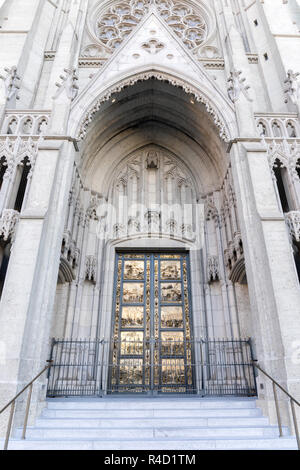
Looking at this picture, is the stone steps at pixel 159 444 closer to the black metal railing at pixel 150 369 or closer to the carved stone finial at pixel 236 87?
the black metal railing at pixel 150 369

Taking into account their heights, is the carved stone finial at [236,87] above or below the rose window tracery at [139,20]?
below

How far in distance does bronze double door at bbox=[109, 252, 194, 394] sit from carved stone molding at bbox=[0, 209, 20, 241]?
157 inches

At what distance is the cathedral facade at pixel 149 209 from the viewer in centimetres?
665

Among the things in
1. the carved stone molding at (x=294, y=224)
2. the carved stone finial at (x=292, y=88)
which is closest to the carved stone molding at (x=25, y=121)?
the carved stone molding at (x=294, y=224)

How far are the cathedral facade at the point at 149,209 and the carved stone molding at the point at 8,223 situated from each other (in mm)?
28

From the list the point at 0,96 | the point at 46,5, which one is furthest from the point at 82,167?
the point at 46,5

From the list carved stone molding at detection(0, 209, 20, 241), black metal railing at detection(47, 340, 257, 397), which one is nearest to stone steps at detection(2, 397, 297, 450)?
black metal railing at detection(47, 340, 257, 397)

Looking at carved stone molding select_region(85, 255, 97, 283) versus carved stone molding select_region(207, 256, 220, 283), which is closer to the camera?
carved stone molding select_region(85, 255, 97, 283)

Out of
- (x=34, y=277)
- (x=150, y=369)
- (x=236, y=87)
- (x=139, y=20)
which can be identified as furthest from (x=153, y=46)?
(x=150, y=369)

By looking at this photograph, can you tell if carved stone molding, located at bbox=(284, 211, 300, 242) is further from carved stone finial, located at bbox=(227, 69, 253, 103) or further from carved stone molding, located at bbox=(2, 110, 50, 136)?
carved stone molding, located at bbox=(2, 110, 50, 136)

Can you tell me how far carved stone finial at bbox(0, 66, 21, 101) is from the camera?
1005 centimetres

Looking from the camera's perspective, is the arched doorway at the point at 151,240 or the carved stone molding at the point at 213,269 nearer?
the arched doorway at the point at 151,240

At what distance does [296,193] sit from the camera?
327 inches

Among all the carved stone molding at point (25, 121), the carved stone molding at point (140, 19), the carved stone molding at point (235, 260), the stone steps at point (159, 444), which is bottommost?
the stone steps at point (159, 444)
